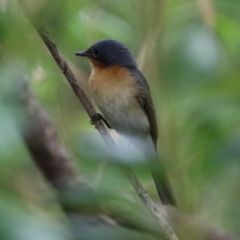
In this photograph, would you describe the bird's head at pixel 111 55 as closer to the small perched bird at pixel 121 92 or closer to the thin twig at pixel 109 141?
the small perched bird at pixel 121 92

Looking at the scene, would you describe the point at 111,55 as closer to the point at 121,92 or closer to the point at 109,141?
the point at 121,92

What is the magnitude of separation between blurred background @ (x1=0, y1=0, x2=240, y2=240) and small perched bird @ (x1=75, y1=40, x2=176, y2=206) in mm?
518

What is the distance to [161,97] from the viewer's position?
167cm

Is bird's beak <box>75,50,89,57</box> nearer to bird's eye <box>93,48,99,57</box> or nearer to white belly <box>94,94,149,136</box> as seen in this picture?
bird's eye <box>93,48,99,57</box>

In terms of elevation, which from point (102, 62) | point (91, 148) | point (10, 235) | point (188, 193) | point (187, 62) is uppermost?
point (102, 62)

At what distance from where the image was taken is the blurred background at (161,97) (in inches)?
35.8

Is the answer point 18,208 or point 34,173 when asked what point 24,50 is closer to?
point 18,208

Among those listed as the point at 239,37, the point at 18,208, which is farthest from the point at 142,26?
the point at 18,208

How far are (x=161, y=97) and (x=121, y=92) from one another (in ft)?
4.27

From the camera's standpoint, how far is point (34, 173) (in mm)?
2893

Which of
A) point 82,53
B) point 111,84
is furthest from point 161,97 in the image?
point 111,84

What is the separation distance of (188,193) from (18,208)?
1.78 feet

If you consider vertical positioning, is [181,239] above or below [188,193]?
below

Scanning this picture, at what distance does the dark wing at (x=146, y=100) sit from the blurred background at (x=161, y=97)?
69cm
